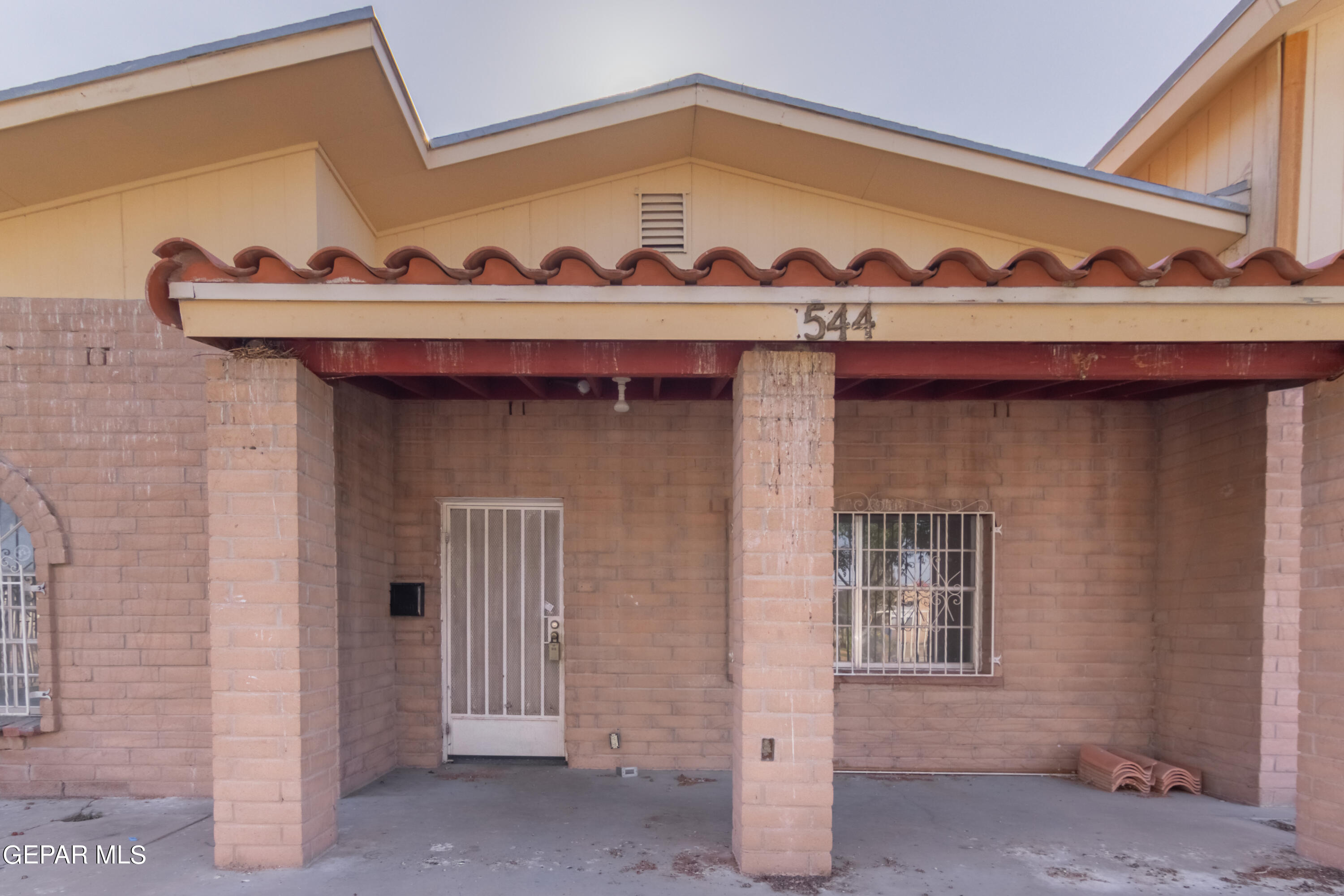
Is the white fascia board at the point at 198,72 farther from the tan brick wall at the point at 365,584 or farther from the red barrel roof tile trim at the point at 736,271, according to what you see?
the tan brick wall at the point at 365,584

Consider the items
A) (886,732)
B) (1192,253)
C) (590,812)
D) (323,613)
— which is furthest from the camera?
(886,732)

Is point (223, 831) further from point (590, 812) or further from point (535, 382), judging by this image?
point (535, 382)

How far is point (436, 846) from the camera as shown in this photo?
4.56m

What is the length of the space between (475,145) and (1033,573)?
18.6 feet

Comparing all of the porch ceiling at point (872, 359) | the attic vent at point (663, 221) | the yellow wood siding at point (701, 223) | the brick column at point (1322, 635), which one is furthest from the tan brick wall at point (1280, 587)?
the attic vent at point (663, 221)

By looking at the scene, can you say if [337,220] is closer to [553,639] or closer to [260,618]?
[260,618]

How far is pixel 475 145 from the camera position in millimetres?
5730

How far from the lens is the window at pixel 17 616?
5.50m

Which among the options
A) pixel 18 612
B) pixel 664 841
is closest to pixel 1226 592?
pixel 664 841

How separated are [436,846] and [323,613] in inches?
62.3

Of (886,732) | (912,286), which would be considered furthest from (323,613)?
(886,732)

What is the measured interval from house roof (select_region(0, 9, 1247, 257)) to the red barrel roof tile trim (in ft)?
5.57

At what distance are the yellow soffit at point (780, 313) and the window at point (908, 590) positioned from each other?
2651 millimetres

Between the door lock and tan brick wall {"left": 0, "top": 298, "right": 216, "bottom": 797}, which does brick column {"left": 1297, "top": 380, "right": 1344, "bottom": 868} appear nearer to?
the door lock
